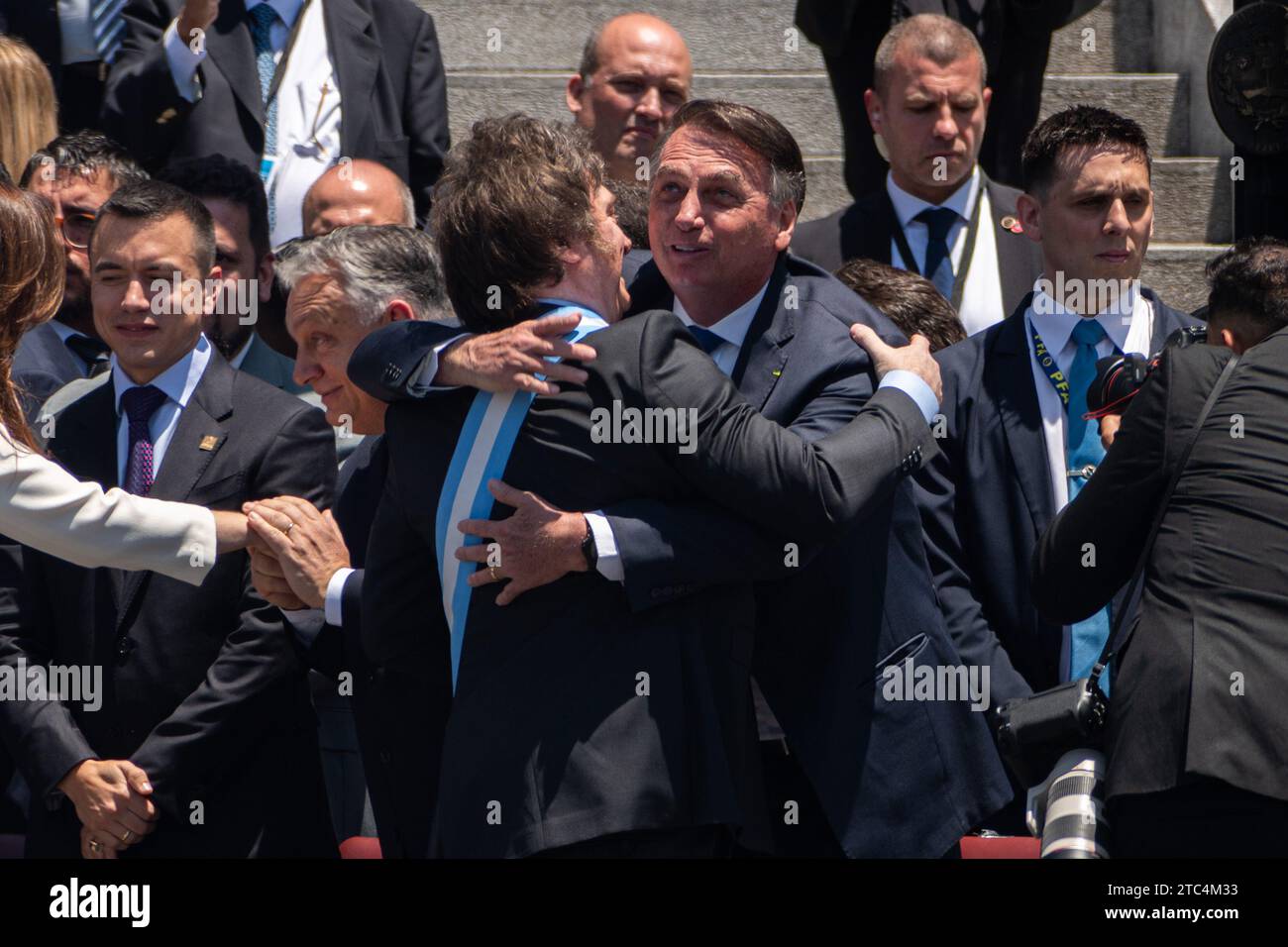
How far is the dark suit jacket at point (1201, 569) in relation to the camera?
3.20 metres

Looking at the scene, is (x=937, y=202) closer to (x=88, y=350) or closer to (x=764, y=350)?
(x=764, y=350)

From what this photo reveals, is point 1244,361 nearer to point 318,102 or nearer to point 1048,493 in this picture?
point 1048,493

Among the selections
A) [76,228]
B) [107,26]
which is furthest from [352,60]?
[76,228]

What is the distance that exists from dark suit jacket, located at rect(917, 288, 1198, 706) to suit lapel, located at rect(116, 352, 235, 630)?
1711mm

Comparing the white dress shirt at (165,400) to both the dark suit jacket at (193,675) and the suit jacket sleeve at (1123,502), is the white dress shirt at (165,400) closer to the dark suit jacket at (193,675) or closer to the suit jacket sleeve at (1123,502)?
the dark suit jacket at (193,675)

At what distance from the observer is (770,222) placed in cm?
371

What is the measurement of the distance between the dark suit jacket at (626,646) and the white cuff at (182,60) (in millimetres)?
3292

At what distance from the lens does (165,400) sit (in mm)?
4484

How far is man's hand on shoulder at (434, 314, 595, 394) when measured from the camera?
318cm

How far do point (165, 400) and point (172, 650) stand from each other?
25.4 inches

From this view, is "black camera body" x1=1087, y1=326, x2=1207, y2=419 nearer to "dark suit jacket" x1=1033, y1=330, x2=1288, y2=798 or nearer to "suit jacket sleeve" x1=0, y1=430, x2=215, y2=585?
"dark suit jacket" x1=1033, y1=330, x2=1288, y2=798

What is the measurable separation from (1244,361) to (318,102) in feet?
12.8

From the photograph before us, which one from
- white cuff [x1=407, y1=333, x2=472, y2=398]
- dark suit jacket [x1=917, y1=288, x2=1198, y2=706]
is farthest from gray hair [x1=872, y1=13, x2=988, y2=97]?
white cuff [x1=407, y1=333, x2=472, y2=398]
